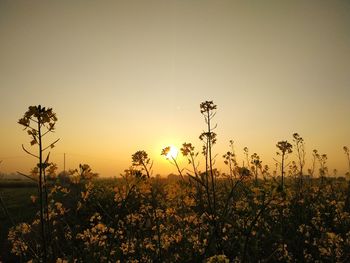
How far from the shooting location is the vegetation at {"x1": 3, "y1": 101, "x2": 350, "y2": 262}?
8.49 ft

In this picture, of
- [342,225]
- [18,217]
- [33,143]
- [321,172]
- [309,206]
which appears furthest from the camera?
[18,217]

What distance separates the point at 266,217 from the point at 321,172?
12.5ft

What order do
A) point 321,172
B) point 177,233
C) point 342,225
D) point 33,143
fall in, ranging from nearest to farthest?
point 33,143 < point 177,233 < point 342,225 < point 321,172

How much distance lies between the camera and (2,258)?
388 inches

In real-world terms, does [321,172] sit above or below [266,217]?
above

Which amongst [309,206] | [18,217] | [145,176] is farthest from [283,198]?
[18,217]

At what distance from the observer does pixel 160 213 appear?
7957 millimetres

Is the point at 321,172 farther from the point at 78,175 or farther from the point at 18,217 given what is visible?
the point at 18,217

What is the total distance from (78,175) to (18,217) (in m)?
13.5

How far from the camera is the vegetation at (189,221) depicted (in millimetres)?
2588

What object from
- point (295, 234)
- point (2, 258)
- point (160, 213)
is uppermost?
point (160, 213)

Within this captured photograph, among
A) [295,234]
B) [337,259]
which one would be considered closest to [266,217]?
[295,234]

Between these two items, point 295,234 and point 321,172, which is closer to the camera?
point 295,234

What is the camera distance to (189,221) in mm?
6434
